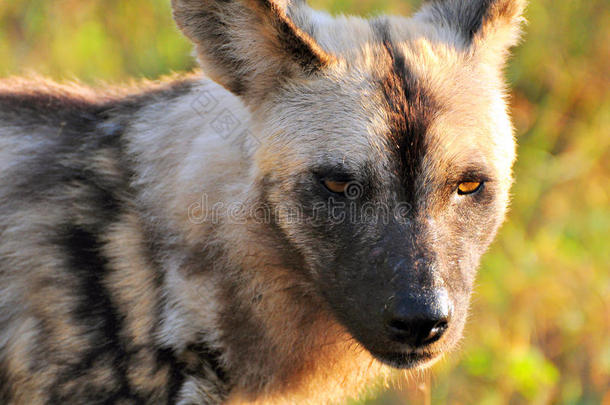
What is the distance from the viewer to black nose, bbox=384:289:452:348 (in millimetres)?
2775

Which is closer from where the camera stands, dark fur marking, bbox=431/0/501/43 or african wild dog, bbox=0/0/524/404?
african wild dog, bbox=0/0/524/404

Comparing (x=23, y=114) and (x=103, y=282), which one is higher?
(x=23, y=114)

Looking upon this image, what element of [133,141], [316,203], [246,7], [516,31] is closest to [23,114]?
[133,141]

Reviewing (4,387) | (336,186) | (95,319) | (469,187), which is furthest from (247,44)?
(4,387)

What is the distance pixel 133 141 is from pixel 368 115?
101cm

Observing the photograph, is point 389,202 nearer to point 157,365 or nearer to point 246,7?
point 246,7

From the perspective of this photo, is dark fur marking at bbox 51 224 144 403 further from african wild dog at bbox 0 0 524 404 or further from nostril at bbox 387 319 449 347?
nostril at bbox 387 319 449 347

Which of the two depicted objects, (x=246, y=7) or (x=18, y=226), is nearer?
(x=246, y=7)

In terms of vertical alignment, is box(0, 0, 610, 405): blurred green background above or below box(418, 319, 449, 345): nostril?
below

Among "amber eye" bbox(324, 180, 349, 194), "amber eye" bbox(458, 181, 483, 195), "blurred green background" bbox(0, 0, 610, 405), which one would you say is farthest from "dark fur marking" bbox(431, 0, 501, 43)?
"blurred green background" bbox(0, 0, 610, 405)

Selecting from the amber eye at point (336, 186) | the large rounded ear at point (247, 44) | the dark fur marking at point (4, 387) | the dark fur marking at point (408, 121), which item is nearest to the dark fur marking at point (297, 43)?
the large rounded ear at point (247, 44)

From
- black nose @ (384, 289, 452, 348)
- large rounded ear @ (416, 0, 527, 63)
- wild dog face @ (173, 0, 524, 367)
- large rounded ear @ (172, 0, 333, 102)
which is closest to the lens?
black nose @ (384, 289, 452, 348)

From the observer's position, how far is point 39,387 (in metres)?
3.11

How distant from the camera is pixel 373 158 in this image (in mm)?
2965
